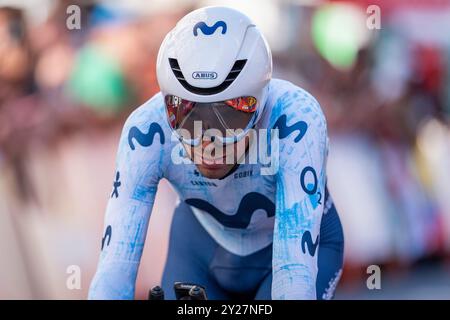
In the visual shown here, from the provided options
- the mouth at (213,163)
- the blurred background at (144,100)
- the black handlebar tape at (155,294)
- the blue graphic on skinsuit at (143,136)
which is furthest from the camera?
the blurred background at (144,100)

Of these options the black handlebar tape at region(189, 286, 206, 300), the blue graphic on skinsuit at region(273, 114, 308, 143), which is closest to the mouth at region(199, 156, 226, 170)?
the blue graphic on skinsuit at region(273, 114, 308, 143)

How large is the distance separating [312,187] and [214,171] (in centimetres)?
40

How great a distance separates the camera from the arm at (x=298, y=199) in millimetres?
3582

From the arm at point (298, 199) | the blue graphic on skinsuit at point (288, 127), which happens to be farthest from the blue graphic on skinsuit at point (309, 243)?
the blue graphic on skinsuit at point (288, 127)

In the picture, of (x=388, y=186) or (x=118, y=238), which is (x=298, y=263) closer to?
(x=118, y=238)

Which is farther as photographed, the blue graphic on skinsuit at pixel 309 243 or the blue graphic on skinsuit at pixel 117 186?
the blue graphic on skinsuit at pixel 117 186

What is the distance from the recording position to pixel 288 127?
386 centimetres

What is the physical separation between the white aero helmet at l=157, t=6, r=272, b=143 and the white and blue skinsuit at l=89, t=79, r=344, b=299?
23cm

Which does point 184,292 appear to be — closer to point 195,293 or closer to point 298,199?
point 195,293

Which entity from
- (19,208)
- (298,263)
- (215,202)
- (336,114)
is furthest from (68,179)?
(298,263)

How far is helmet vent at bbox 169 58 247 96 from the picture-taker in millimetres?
3631

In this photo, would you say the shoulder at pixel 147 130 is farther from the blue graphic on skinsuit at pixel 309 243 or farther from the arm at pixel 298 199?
the blue graphic on skinsuit at pixel 309 243

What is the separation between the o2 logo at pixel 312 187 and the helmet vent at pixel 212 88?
0.43 m
